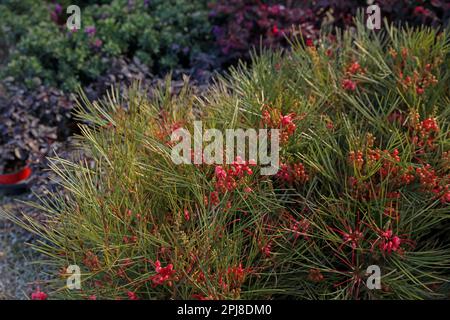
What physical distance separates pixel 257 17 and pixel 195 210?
2.19 metres

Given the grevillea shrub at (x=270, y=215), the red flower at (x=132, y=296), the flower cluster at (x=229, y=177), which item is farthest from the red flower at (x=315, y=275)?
the red flower at (x=132, y=296)

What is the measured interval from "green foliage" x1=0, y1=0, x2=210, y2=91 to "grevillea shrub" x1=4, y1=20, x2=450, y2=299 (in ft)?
6.14

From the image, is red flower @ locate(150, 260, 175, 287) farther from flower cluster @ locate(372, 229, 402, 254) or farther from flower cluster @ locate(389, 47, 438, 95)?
flower cluster @ locate(389, 47, 438, 95)

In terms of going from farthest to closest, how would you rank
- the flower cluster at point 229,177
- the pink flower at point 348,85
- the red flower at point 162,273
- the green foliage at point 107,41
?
the green foliage at point 107,41 → the pink flower at point 348,85 → the flower cluster at point 229,177 → the red flower at point 162,273

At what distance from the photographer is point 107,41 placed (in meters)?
4.14

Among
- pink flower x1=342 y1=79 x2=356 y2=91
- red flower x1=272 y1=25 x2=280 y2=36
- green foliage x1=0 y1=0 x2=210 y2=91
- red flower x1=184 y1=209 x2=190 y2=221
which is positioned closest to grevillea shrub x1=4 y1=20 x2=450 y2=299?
red flower x1=184 y1=209 x2=190 y2=221

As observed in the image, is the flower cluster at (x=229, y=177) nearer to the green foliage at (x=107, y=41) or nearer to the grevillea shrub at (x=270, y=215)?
the grevillea shrub at (x=270, y=215)

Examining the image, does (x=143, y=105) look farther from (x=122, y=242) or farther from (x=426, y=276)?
(x=426, y=276)

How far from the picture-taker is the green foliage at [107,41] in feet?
13.3

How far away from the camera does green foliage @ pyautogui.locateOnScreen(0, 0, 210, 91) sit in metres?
4.06

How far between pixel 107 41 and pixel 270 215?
2.41 metres

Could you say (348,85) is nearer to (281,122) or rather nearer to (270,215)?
(281,122)

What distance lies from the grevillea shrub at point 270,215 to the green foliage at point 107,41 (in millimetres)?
1873

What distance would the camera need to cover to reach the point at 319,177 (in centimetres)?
221
